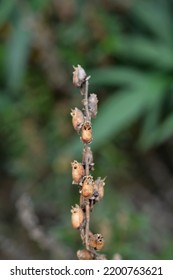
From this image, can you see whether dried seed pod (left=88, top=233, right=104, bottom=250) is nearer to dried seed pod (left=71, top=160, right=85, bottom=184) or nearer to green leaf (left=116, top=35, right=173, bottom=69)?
dried seed pod (left=71, top=160, right=85, bottom=184)

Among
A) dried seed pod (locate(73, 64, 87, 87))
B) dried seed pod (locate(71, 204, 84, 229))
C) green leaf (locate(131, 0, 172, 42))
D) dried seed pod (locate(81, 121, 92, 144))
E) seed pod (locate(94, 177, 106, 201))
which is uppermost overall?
green leaf (locate(131, 0, 172, 42))

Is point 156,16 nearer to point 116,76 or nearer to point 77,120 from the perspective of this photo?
point 116,76

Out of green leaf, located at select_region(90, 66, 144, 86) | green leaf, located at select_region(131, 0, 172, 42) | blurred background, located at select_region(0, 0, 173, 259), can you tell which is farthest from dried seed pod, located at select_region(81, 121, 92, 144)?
green leaf, located at select_region(131, 0, 172, 42)

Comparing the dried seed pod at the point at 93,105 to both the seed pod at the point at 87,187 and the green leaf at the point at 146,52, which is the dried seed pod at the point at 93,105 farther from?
the green leaf at the point at 146,52

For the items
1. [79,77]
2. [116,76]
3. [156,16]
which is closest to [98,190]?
[79,77]

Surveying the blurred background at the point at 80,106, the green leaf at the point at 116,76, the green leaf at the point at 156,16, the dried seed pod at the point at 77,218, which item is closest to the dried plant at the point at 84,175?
the dried seed pod at the point at 77,218

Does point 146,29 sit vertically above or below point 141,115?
above
